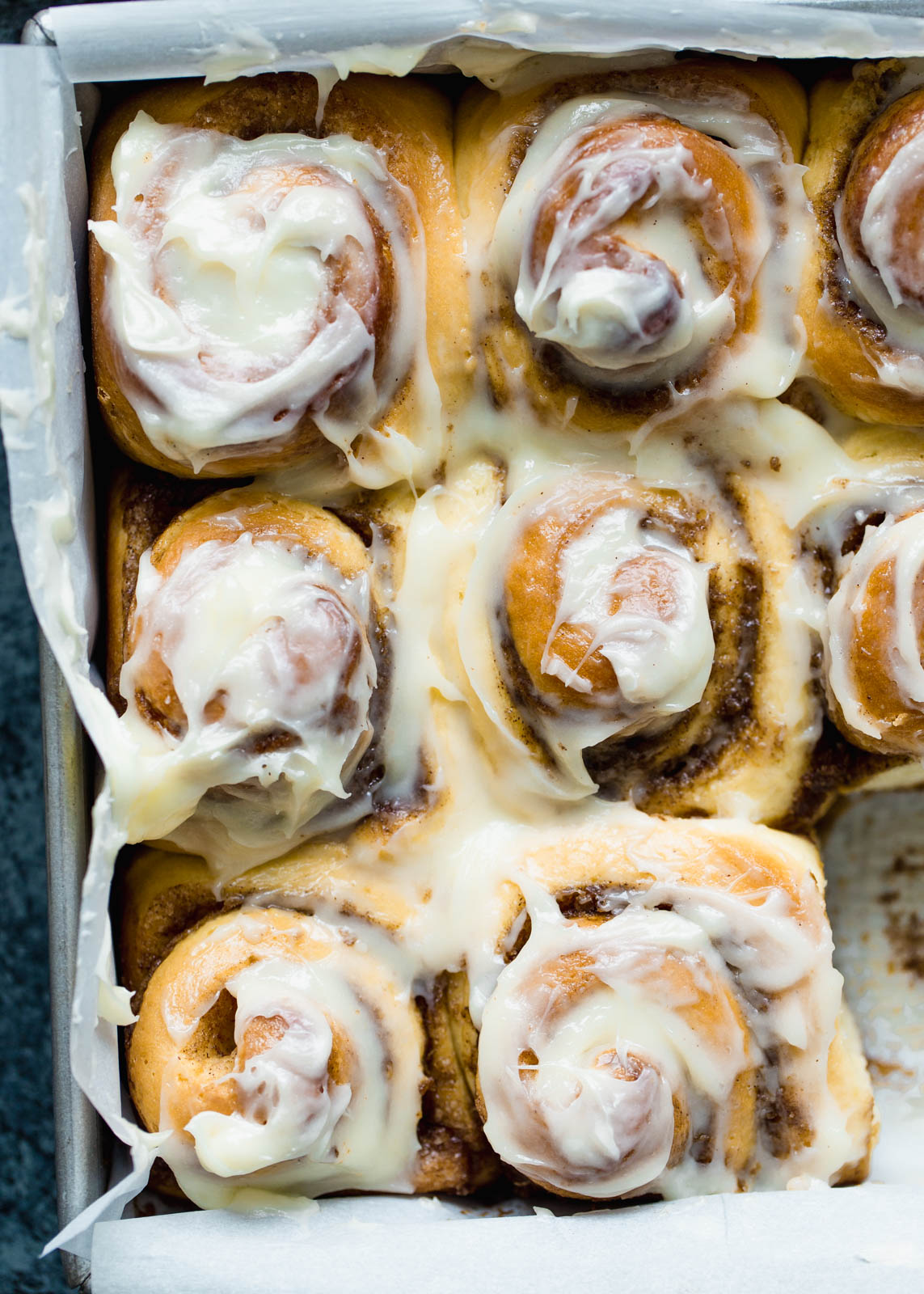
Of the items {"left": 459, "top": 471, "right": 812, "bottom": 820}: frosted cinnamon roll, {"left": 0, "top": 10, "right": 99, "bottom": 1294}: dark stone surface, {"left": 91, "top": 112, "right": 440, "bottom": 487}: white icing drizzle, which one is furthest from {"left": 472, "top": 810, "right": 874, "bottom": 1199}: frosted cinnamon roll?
{"left": 0, "top": 10, "right": 99, "bottom": 1294}: dark stone surface

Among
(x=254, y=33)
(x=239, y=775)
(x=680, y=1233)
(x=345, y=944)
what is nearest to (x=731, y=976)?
(x=680, y=1233)

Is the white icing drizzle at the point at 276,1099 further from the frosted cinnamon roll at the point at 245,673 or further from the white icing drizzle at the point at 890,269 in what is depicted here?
the white icing drizzle at the point at 890,269

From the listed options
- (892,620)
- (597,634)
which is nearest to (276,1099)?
(597,634)

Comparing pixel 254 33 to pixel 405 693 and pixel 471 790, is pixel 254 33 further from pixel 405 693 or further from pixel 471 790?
pixel 471 790

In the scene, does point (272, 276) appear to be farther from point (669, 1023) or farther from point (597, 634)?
point (669, 1023)

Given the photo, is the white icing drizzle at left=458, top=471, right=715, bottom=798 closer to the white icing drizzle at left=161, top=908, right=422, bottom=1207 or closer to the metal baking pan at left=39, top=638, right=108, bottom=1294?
the white icing drizzle at left=161, top=908, right=422, bottom=1207

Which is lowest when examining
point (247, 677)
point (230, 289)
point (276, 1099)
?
point (276, 1099)

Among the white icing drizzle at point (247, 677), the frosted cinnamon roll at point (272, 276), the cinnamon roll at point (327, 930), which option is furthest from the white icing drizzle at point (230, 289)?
the cinnamon roll at point (327, 930)
